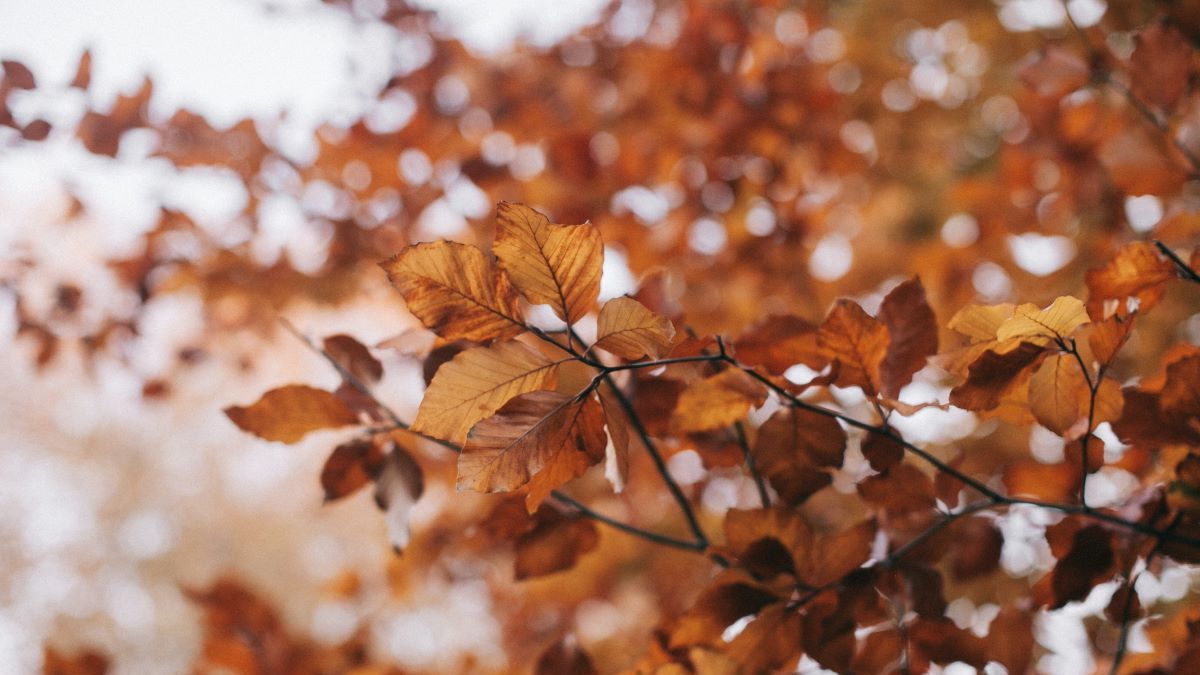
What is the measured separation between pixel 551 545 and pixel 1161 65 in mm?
828

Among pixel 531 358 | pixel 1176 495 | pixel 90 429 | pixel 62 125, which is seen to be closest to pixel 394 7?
pixel 62 125

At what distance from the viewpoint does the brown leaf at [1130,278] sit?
0.58 m

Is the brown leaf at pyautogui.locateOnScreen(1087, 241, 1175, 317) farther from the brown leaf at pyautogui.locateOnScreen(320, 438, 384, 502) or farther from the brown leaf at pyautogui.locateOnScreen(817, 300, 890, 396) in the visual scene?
the brown leaf at pyautogui.locateOnScreen(320, 438, 384, 502)

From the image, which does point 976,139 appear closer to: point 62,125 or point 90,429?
point 62,125

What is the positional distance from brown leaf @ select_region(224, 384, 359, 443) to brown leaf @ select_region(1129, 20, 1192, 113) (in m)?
0.91

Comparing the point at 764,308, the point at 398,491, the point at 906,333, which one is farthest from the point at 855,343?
the point at 764,308

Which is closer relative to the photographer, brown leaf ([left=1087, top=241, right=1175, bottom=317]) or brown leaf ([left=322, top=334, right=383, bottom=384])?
brown leaf ([left=1087, top=241, right=1175, bottom=317])

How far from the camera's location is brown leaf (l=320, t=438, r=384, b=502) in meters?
0.68

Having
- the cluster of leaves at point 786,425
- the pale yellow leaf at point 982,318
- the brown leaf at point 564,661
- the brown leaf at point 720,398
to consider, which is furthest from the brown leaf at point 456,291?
the brown leaf at point 564,661

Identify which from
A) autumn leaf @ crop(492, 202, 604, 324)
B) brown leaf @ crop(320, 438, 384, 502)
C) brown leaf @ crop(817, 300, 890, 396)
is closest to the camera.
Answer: autumn leaf @ crop(492, 202, 604, 324)

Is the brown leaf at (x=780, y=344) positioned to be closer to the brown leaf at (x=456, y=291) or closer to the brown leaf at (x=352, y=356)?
the brown leaf at (x=456, y=291)

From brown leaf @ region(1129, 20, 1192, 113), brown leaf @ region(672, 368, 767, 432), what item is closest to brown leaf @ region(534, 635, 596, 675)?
brown leaf @ region(672, 368, 767, 432)

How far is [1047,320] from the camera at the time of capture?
0.47 meters

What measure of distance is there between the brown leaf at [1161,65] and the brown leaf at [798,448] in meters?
0.58
